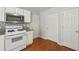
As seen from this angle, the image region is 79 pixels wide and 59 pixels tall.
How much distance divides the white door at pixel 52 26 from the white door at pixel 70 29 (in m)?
0.35

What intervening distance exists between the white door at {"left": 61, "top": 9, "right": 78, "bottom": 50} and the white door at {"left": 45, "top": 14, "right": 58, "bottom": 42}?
35 centimetres

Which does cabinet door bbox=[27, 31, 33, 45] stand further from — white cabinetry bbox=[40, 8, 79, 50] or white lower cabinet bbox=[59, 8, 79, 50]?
white lower cabinet bbox=[59, 8, 79, 50]

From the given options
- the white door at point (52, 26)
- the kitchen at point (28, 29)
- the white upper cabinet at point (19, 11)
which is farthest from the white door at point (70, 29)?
the white upper cabinet at point (19, 11)

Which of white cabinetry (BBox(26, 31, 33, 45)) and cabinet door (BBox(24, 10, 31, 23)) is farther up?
cabinet door (BBox(24, 10, 31, 23))

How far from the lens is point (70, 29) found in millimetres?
1897

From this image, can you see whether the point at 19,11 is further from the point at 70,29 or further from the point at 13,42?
the point at 70,29

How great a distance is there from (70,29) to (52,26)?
83 cm

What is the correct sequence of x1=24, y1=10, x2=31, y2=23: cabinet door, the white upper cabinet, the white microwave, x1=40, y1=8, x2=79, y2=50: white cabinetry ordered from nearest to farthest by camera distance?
the white microwave < x1=40, y1=8, x2=79, y2=50: white cabinetry < the white upper cabinet < x1=24, y1=10, x2=31, y2=23: cabinet door

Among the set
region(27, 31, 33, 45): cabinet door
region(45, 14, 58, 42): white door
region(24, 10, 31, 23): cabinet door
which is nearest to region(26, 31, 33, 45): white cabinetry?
region(27, 31, 33, 45): cabinet door

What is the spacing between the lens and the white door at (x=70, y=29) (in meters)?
1.77

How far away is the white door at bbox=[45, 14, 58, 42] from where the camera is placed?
237 cm

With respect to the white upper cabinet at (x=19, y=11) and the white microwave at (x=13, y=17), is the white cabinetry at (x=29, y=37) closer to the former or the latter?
the white microwave at (x=13, y=17)
